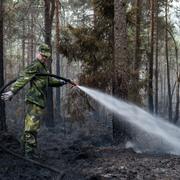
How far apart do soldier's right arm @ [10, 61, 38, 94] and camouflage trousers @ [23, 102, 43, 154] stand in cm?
59

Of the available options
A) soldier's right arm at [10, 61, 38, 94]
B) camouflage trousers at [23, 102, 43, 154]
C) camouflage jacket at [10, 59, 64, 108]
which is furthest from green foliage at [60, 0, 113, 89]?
soldier's right arm at [10, 61, 38, 94]

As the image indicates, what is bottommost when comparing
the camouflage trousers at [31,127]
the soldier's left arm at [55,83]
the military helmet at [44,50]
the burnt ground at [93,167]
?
the burnt ground at [93,167]

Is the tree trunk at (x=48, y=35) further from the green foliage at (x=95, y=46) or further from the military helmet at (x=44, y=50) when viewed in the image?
the military helmet at (x=44, y=50)

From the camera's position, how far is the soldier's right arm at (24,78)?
26.5ft

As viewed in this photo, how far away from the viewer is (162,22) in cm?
3381

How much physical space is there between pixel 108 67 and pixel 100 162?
24.2ft

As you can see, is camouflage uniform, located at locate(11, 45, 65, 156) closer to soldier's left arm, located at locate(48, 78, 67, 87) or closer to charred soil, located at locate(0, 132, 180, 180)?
soldier's left arm, located at locate(48, 78, 67, 87)

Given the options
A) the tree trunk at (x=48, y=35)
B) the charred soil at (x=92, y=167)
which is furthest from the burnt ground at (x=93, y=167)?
the tree trunk at (x=48, y=35)

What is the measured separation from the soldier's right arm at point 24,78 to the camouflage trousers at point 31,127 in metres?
0.59

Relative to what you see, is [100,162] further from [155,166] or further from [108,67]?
[108,67]

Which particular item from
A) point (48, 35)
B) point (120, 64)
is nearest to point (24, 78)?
point (120, 64)

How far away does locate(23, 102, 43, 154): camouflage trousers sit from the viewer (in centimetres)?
848

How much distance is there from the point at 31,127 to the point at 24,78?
1.06m

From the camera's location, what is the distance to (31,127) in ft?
27.9
